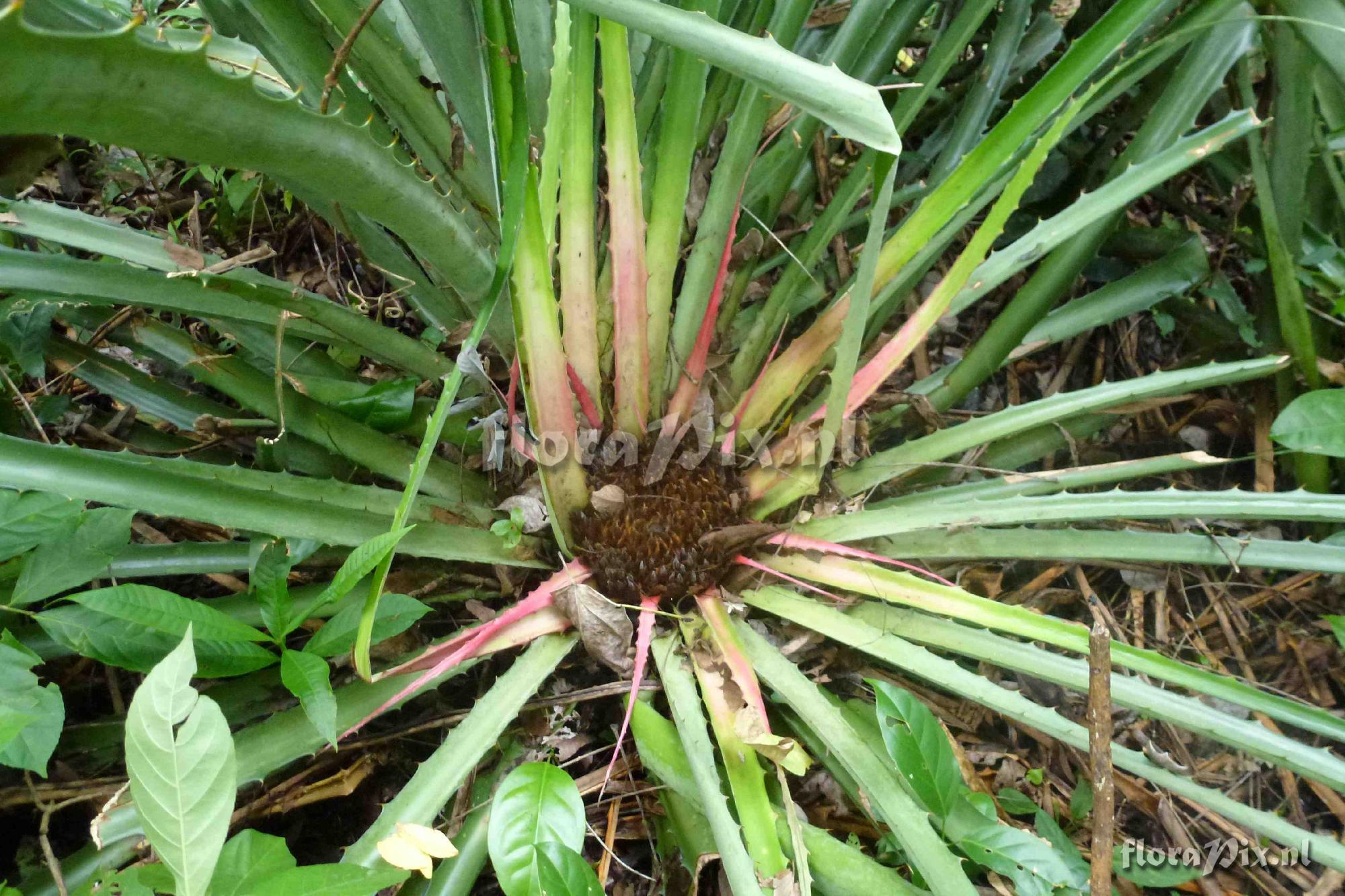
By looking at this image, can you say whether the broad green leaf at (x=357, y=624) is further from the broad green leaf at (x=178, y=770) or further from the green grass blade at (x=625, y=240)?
the green grass blade at (x=625, y=240)

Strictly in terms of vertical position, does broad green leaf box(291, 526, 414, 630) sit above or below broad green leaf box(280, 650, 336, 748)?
above

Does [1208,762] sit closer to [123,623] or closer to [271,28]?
[123,623]

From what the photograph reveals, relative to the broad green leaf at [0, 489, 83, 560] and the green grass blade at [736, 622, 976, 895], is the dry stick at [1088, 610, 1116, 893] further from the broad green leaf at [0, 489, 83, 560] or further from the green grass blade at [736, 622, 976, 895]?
the broad green leaf at [0, 489, 83, 560]

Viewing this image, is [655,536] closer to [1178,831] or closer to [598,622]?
[598,622]

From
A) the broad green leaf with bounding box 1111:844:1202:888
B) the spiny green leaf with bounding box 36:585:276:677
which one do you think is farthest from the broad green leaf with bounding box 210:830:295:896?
the broad green leaf with bounding box 1111:844:1202:888

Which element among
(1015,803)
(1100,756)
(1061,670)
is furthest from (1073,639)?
(1015,803)
